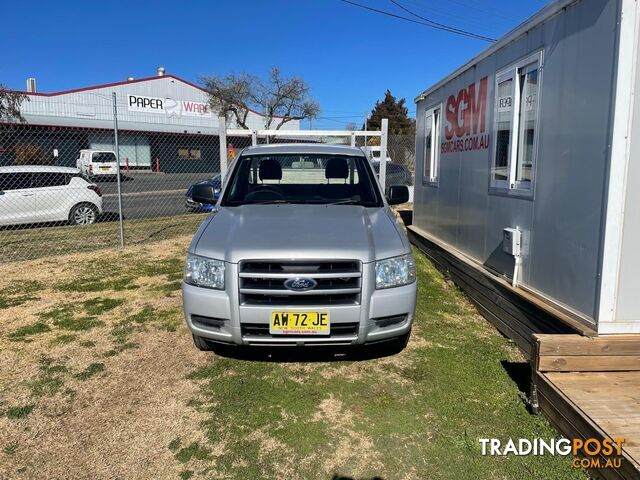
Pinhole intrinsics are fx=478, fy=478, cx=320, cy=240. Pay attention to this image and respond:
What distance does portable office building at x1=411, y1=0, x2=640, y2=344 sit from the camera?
3.19 m

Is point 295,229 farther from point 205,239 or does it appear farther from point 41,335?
point 41,335

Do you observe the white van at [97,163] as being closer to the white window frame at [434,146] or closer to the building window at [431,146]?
the building window at [431,146]

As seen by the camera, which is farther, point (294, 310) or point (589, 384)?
point (294, 310)

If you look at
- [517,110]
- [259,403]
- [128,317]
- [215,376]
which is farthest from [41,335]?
[517,110]

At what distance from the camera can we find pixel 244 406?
3314 mm

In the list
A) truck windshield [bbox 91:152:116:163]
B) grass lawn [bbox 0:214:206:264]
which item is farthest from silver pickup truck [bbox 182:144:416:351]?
truck windshield [bbox 91:152:116:163]

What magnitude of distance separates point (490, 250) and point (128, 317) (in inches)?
158

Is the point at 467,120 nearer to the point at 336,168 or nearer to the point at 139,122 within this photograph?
the point at 336,168

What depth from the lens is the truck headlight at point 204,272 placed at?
3332 millimetres

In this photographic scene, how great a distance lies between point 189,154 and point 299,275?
36854mm

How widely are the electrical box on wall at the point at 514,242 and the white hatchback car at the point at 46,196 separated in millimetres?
10587

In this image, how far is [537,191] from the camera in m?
4.24
